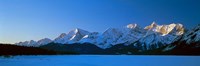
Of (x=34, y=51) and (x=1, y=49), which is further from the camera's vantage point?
(x=34, y=51)

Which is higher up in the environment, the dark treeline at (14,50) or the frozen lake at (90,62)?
the dark treeline at (14,50)

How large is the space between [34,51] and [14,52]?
29.1 meters

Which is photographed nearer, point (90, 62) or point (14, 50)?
point (90, 62)

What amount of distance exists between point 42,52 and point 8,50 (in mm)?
47446

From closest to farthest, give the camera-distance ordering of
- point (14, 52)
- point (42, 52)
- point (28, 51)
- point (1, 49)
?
point (1, 49) < point (14, 52) < point (28, 51) < point (42, 52)

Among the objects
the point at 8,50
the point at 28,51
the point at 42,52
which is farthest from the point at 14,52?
the point at 42,52

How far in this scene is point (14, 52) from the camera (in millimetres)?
160125

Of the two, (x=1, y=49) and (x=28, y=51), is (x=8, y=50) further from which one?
(x=28, y=51)

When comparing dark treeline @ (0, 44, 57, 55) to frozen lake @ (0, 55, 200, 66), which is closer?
frozen lake @ (0, 55, 200, 66)

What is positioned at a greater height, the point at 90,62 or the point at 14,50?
the point at 14,50

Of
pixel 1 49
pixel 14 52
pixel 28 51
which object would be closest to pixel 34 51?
pixel 28 51

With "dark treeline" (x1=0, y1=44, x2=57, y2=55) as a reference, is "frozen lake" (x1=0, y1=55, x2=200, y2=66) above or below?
below

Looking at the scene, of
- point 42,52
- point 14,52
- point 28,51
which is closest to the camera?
point 14,52

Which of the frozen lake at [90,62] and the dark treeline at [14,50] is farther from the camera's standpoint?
the dark treeline at [14,50]
